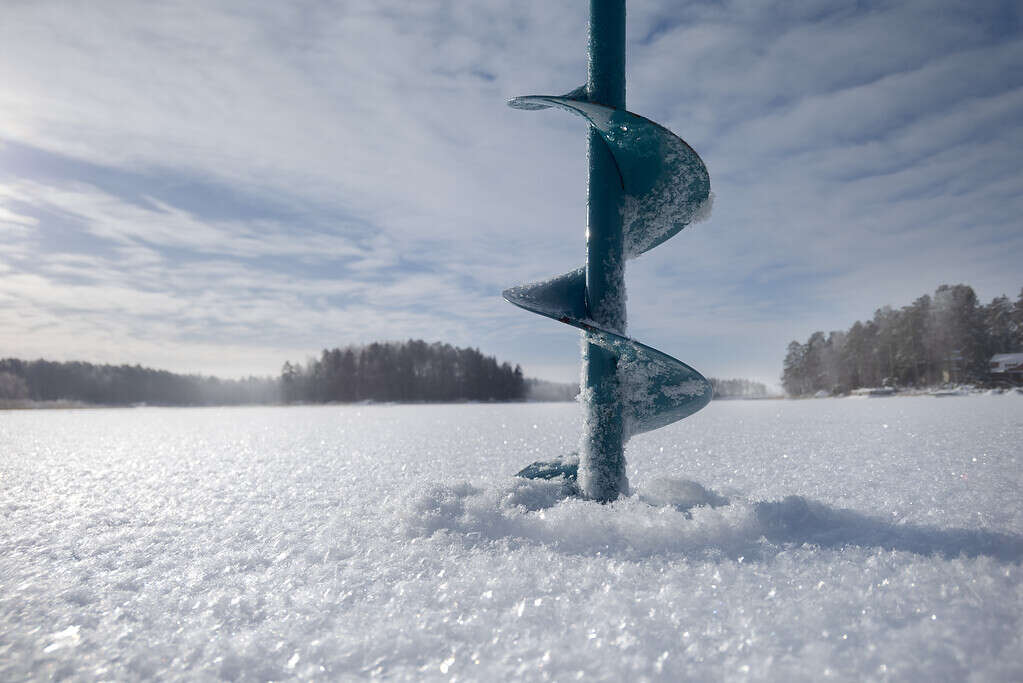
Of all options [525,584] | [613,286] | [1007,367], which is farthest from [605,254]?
[1007,367]

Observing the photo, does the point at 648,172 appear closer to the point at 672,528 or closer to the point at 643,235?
the point at 643,235

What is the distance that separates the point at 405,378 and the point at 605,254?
51037 mm

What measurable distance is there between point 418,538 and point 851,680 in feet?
3.89

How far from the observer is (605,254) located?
6.46ft

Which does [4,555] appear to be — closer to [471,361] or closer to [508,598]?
[508,598]

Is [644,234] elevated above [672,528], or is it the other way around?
[644,234]

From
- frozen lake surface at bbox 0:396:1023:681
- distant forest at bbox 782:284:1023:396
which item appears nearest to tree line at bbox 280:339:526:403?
distant forest at bbox 782:284:1023:396

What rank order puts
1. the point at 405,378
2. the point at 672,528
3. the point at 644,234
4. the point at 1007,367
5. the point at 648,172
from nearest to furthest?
the point at 672,528
the point at 648,172
the point at 644,234
the point at 1007,367
the point at 405,378

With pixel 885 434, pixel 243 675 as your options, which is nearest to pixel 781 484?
pixel 243 675

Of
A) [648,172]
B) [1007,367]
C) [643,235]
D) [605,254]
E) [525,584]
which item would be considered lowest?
[525,584]

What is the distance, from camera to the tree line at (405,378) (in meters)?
51.1

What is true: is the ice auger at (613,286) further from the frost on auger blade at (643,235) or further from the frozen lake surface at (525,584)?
the frozen lake surface at (525,584)

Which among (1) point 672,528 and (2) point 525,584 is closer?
(2) point 525,584

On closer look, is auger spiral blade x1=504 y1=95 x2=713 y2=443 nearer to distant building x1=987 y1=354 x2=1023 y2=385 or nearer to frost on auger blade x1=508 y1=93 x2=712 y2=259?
frost on auger blade x1=508 y1=93 x2=712 y2=259
